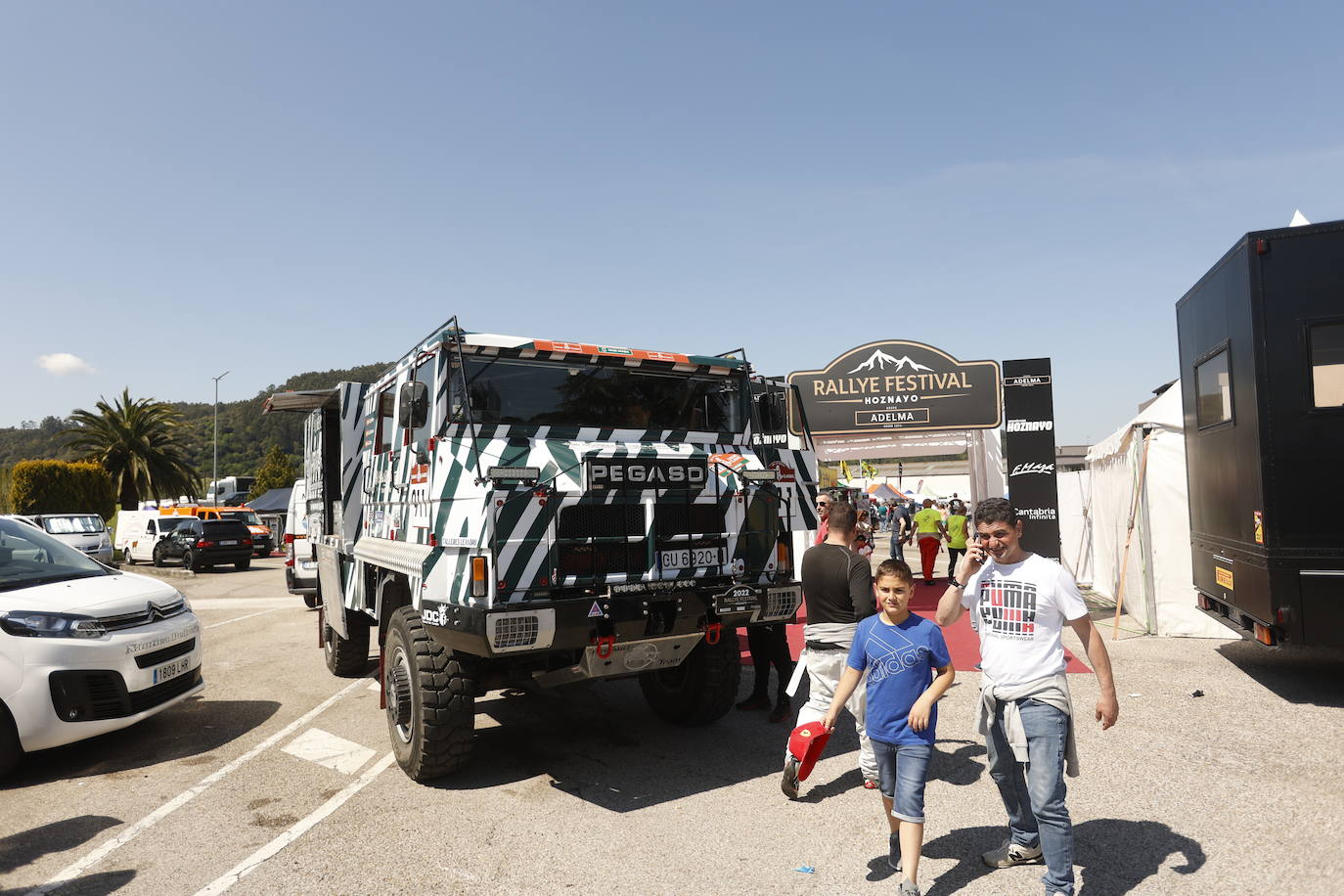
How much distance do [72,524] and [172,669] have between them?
19.3m

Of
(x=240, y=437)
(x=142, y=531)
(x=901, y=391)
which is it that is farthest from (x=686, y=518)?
(x=240, y=437)

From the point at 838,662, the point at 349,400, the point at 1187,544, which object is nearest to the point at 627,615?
the point at 838,662

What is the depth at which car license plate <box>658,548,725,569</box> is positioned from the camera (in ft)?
17.9

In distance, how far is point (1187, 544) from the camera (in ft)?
33.8

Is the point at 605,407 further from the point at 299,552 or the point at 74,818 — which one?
the point at 299,552

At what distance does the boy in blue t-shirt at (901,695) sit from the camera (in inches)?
149

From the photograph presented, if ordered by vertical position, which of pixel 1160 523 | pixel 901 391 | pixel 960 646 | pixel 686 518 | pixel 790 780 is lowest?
pixel 960 646

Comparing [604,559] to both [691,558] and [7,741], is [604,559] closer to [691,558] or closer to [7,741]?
[691,558]

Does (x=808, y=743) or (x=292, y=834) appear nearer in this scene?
(x=808, y=743)

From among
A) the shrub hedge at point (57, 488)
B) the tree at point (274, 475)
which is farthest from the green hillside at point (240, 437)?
the shrub hedge at point (57, 488)

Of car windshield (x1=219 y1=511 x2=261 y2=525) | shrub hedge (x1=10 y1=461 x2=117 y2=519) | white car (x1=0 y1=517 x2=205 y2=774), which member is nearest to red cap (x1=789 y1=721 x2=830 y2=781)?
white car (x1=0 y1=517 x2=205 y2=774)

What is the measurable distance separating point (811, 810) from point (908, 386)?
468 inches

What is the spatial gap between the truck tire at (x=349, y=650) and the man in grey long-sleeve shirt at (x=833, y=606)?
4.82m

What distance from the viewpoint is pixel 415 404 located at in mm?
5648
